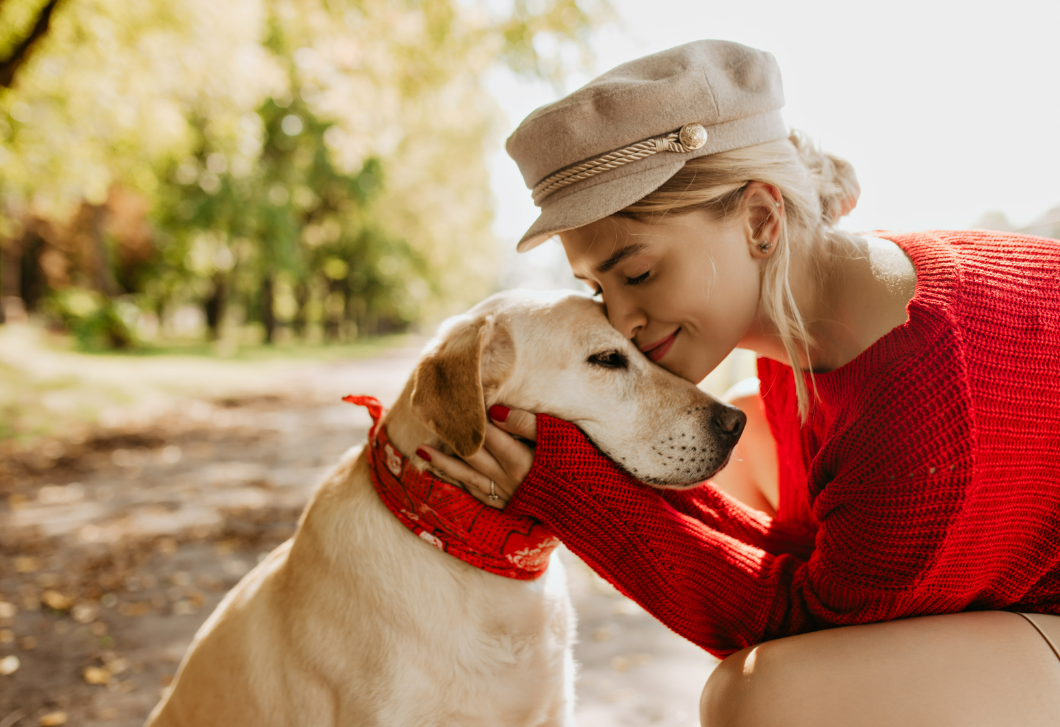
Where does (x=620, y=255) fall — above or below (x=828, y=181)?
below

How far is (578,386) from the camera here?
6.40 ft

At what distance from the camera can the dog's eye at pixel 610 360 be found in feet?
6.57

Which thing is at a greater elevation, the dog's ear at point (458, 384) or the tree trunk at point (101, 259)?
the dog's ear at point (458, 384)

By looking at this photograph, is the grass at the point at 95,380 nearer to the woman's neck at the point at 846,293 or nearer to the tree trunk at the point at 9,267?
the woman's neck at the point at 846,293

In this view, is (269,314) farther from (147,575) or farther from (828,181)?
(828,181)

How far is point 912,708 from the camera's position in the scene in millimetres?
1359

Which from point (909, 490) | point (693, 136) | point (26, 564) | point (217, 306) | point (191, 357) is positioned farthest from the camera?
point (217, 306)

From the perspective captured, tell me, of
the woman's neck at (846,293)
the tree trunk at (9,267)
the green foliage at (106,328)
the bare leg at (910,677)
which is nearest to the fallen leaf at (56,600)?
the bare leg at (910,677)

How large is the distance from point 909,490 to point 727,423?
0.56 meters

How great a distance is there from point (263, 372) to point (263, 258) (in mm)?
6049

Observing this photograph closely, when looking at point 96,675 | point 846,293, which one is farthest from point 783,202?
point 96,675

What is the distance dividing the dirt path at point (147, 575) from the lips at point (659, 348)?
5.22ft

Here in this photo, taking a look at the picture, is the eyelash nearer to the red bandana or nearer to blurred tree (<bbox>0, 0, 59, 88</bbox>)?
the red bandana

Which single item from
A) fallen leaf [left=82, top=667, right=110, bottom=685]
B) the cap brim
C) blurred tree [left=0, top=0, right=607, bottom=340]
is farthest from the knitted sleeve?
blurred tree [left=0, top=0, right=607, bottom=340]
